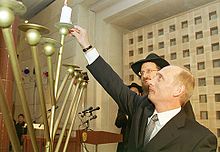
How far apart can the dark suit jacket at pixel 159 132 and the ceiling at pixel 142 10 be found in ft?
7.25

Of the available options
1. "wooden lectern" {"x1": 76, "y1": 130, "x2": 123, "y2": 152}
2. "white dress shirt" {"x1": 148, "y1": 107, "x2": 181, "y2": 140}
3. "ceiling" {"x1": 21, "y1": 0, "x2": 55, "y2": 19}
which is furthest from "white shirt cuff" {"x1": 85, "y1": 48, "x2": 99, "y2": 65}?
"ceiling" {"x1": 21, "y1": 0, "x2": 55, "y2": 19}

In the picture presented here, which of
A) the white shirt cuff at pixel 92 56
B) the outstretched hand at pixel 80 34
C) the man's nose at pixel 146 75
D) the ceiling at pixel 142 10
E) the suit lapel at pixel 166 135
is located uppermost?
the ceiling at pixel 142 10

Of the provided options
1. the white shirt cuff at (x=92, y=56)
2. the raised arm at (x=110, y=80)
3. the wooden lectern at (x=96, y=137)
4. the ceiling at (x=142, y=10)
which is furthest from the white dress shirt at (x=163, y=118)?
the ceiling at (x=142, y=10)

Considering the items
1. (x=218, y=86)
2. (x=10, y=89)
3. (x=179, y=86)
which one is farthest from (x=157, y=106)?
(x=218, y=86)

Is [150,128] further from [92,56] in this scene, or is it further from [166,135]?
[92,56]

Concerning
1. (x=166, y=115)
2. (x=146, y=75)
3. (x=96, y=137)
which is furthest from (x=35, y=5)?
(x=166, y=115)

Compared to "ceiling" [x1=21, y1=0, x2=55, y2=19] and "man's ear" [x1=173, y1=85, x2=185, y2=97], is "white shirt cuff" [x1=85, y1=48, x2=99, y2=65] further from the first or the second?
"ceiling" [x1=21, y1=0, x2=55, y2=19]

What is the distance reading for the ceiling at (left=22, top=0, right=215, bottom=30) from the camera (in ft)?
11.1

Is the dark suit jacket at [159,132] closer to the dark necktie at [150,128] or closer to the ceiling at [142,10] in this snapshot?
the dark necktie at [150,128]

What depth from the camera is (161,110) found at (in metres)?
1.35

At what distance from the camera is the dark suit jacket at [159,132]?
3.82 feet

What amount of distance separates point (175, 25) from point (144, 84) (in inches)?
66.4

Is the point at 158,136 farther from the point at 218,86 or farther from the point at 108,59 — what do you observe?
the point at 108,59

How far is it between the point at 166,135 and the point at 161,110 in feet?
0.60
